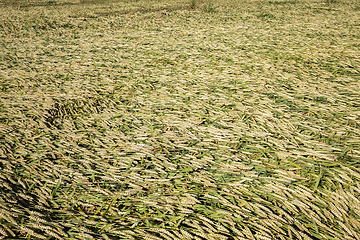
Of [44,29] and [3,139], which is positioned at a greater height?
[44,29]

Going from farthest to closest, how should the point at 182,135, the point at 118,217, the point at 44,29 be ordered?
the point at 44,29, the point at 182,135, the point at 118,217

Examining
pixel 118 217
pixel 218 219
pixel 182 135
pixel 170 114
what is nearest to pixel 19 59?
pixel 170 114

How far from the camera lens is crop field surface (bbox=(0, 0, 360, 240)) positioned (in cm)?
136

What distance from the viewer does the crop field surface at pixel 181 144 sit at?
4.45 feet

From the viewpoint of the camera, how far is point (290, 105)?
100 inches

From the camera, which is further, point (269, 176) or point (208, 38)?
point (208, 38)

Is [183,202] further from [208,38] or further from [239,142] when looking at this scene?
[208,38]

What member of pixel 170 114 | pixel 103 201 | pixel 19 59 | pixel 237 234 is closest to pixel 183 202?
pixel 237 234

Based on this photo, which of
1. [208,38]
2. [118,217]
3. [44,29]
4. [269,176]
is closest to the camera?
[118,217]

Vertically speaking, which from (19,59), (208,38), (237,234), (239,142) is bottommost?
(237,234)

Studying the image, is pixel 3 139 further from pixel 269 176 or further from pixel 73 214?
pixel 269 176

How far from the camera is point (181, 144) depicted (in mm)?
2049

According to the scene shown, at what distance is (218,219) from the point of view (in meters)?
1.35

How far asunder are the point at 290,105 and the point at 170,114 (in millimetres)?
1420
